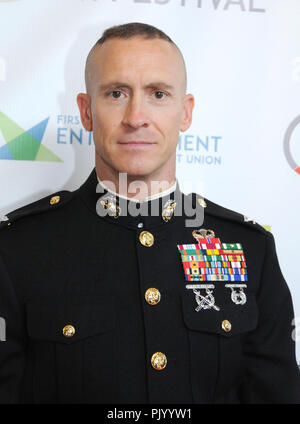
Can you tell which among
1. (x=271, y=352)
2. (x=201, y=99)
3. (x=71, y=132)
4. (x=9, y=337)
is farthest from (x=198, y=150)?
(x=9, y=337)

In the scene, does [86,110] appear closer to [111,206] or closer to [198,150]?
[111,206]

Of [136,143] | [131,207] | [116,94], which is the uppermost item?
[116,94]

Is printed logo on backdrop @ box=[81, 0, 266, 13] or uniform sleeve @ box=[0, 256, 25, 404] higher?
printed logo on backdrop @ box=[81, 0, 266, 13]

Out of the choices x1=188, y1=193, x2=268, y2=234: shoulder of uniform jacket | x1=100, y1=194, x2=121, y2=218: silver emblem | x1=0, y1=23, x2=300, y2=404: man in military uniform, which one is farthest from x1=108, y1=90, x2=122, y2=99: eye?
x1=188, y1=193, x2=268, y2=234: shoulder of uniform jacket

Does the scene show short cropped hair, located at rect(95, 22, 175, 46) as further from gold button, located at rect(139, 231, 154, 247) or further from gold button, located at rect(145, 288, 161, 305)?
gold button, located at rect(145, 288, 161, 305)

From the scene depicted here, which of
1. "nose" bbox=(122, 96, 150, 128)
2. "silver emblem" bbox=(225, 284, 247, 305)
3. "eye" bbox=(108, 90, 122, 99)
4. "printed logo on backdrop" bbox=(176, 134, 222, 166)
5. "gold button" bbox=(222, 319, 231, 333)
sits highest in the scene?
"printed logo on backdrop" bbox=(176, 134, 222, 166)

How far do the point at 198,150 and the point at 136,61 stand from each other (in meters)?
0.48

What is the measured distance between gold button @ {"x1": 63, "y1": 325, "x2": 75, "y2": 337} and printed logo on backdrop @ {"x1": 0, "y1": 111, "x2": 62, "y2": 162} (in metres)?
0.61

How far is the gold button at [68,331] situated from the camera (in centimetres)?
122

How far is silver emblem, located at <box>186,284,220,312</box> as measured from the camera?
1.30 meters

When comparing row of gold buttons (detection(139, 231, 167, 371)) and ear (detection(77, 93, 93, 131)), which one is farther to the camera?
ear (detection(77, 93, 93, 131))

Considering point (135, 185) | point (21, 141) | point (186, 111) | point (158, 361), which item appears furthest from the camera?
point (21, 141)

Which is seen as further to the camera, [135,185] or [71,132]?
[71,132]

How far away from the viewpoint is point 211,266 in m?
1.36
